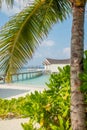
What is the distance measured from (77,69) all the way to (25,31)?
2305 mm

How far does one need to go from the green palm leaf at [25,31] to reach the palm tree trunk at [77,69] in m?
1.91

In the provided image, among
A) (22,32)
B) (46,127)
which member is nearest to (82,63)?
(46,127)

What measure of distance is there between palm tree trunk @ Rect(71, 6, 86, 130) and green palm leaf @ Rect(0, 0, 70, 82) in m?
1.91

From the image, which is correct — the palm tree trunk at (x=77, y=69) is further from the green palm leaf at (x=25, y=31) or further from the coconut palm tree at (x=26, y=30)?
the green palm leaf at (x=25, y=31)

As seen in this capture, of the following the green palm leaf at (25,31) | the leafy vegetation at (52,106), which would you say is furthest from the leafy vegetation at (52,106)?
the green palm leaf at (25,31)

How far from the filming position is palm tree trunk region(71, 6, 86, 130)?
481 centimetres

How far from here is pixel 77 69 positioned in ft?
15.8

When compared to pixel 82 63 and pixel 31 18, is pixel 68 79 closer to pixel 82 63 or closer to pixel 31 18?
pixel 82 63

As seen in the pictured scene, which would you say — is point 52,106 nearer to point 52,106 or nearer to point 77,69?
point 52,106

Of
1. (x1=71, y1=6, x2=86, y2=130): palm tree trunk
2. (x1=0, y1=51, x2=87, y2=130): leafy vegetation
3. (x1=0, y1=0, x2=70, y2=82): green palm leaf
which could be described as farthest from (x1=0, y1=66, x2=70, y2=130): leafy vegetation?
(x1=0, y1=0, x2=70, y2=82): green palm leaf

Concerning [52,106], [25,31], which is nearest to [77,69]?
[52,106]

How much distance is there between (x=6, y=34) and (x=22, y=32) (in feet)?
0.98

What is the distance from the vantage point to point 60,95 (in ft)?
17.3

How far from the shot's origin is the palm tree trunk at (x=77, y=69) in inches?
189
